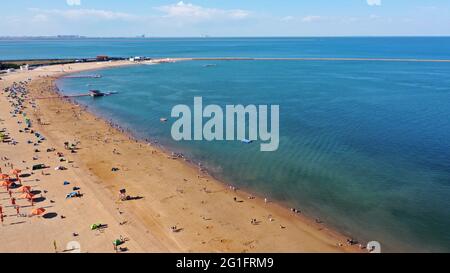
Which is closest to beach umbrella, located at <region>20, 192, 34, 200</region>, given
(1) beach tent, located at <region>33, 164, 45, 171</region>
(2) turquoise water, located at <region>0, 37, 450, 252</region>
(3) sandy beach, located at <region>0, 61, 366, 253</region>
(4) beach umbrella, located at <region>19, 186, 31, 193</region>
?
(3) sandy beach, located at <region>0, 61, 366, 253</region>

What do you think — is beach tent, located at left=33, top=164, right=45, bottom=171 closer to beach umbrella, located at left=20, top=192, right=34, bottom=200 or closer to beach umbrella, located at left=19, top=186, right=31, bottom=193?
beach umbrella, located at left=19, top=186, right=31, bottom=193

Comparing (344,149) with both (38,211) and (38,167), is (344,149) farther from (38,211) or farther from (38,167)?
(38,167)

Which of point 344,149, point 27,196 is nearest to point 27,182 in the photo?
point 27,196

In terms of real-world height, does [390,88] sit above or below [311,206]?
above

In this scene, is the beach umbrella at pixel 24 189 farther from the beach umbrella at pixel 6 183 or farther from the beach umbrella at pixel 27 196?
the beach umbrella at pixel 6 183

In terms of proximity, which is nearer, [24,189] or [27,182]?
[24,189]

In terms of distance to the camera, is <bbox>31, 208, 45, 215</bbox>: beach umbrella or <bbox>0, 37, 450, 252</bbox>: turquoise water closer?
<bbox>31, 208, 45, 215</bbox>: beach umbrella
